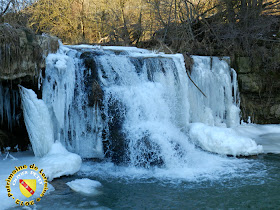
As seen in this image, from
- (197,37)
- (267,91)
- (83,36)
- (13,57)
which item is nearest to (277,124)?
(267,91)

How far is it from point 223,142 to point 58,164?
10.8 feet

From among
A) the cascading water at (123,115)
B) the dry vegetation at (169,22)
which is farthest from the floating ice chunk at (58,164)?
the dry vegetation at (169,22)

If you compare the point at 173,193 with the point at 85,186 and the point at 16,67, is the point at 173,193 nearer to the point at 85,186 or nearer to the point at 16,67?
the point at 85,186

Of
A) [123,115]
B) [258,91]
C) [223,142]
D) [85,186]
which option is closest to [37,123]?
[123,115]

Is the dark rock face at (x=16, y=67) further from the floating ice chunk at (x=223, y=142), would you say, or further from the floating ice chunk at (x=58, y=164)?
the floating ice chunk at (x=223, y=142)

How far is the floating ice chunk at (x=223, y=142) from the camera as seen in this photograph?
5.95 metres

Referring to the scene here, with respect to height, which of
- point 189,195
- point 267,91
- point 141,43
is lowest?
point 189,195

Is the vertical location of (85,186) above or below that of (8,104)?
below

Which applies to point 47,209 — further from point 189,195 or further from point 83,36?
point 83,36

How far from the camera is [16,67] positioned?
5.14m

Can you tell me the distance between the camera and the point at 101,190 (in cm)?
415

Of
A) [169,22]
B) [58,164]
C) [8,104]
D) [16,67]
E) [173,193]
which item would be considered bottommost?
[173,193]

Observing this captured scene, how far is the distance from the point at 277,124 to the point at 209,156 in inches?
164

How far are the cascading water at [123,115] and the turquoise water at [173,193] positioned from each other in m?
0.67
